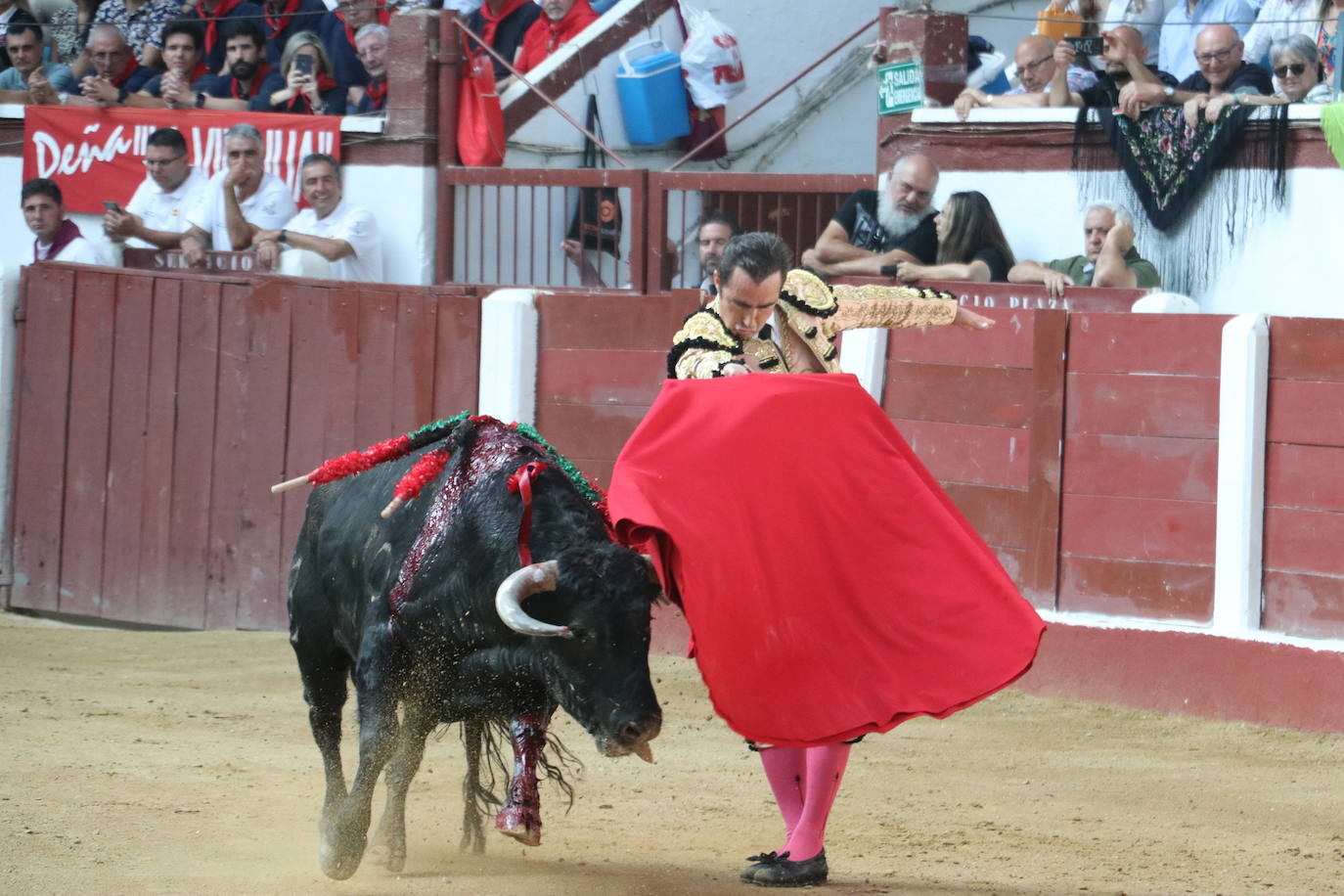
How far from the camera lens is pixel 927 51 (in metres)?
6.48

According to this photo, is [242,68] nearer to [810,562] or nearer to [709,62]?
[709,62]

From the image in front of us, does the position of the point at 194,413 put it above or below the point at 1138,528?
below

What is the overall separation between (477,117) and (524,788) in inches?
185

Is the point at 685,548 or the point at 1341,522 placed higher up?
the point at 685,548

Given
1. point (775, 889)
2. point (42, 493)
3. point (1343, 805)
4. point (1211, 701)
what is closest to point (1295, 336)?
point (1211, 701)

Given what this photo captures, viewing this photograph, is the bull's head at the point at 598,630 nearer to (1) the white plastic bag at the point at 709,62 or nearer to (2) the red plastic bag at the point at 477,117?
(2) the red plastic bag at the point at 477,117

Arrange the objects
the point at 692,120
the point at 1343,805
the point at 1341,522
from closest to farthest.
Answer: the point at 1343,805 → the point at 1341,522 → the point at 692,120

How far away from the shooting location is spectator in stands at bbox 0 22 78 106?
868 cm

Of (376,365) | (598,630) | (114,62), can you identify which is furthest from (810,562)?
(114,62)

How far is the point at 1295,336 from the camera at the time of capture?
5184mm

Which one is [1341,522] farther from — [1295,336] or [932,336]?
[932,336]

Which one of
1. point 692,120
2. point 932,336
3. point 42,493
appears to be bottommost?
point 42,493

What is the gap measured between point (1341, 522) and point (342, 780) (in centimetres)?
281

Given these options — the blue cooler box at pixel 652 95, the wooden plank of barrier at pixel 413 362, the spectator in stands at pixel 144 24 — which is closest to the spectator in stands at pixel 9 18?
the spectator in stands at pixel 144 24
